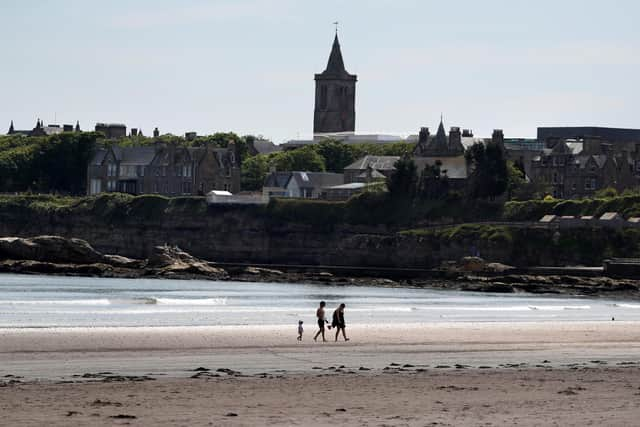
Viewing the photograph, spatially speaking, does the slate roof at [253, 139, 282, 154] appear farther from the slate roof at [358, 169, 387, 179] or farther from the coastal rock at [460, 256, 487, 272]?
the coastal rock at [460, 256, 487, 272]

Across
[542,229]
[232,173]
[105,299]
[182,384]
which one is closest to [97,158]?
[232,173]

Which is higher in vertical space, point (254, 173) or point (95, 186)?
point (254, 173)

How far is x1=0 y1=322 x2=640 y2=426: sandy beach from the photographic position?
26.3m

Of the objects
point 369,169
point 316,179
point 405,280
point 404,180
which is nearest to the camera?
point 405,280

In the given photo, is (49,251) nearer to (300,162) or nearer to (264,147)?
(300,162)

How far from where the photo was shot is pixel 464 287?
282ft

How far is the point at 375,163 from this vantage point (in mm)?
150250

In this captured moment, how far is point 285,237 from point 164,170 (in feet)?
92.8

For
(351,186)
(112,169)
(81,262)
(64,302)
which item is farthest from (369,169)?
(64,302)

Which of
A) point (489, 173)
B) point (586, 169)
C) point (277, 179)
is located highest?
point (586, 169)

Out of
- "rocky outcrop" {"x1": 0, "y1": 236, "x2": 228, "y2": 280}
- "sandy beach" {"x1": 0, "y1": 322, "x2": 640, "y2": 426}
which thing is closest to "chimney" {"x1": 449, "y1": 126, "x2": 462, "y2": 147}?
"rocky outcrop" {"x1": 0, "y1": 236, "x2": 228, "y2": 280}

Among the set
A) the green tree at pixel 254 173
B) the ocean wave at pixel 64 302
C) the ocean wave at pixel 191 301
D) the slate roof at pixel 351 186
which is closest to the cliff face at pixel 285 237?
the slate roof at pixel 351 186

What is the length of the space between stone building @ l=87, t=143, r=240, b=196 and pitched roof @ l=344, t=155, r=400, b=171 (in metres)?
13.2

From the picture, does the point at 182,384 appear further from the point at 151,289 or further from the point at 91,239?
the point at 91,239
